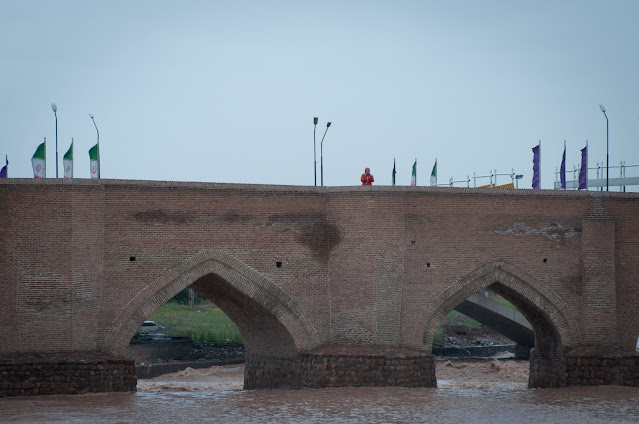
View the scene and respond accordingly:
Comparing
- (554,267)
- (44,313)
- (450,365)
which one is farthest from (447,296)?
(450,365)

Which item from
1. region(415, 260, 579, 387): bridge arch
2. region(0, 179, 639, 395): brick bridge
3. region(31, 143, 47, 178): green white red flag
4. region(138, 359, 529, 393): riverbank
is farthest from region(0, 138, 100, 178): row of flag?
region(415, 260, 579, 387): bridge arch

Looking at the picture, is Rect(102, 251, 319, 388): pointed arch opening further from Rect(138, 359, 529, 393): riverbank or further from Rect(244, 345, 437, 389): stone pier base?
Rect(138, 359, 529, 393): riverbank

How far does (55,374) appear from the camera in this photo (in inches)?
801

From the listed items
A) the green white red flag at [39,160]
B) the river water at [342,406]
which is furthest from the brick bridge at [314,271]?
the green white red flag at [39,160]

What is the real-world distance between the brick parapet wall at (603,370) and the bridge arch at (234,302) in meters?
5.92

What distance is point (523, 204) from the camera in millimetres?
23484

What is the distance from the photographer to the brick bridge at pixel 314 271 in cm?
2069

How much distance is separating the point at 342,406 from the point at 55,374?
578 cm

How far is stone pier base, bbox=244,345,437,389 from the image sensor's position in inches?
856

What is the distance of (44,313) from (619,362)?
1251cm

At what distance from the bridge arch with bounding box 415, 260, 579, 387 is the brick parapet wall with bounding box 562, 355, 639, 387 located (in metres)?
0.50

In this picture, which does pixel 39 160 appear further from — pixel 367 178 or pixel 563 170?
pixel 563 170

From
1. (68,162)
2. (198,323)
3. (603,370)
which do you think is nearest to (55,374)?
(68,162)

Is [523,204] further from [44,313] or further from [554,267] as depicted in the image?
[44,313]
